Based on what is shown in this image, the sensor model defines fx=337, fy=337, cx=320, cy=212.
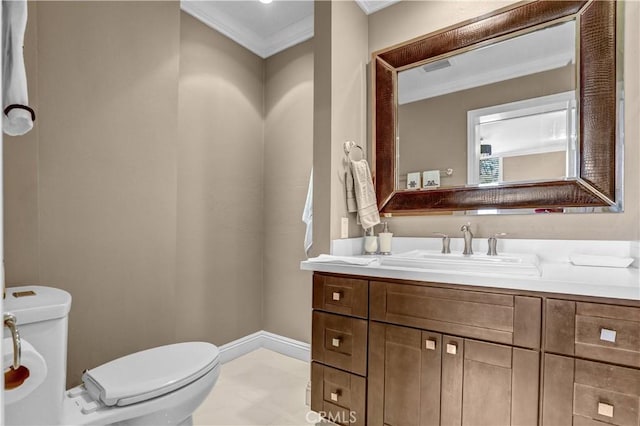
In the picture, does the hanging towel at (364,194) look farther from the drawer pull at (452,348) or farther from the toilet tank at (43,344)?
the toilet tank at (43,344)

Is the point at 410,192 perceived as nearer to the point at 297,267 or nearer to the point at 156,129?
the point at 297,267

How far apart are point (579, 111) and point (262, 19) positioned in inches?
81.7

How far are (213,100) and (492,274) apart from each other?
2106 millimetres

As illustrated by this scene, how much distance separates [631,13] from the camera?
1455 mm

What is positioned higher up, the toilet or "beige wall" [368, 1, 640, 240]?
"beige wall" [368, 1, 640, 240]

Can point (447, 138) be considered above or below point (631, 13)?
below

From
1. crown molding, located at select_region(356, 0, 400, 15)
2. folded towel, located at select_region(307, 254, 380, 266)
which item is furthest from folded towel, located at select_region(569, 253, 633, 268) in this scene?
crown molding, located at select_region(356, 0, 400, 15)

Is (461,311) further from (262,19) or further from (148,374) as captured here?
(262,19)

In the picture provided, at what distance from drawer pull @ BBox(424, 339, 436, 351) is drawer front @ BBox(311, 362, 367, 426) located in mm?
346

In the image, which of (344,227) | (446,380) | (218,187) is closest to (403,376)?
(446,380)

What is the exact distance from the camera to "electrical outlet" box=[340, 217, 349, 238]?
1.89m

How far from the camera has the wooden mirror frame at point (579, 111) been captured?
148 cm

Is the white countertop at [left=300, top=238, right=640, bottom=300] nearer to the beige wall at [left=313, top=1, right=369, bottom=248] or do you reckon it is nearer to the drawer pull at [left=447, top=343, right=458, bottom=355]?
the drawer pull at [left=447, top=343, right=458, bottom=355]

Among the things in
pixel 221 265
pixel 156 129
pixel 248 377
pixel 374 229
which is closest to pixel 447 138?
pixel 374 229
